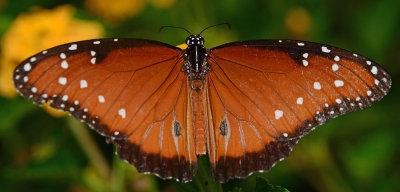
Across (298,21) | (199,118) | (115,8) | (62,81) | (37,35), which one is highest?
(115,8)

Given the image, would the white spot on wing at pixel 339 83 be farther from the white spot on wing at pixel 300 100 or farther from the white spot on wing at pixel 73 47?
the white spot on wing at pixel 73 47

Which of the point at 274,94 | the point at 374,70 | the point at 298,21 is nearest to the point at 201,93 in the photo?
the point at 274,94

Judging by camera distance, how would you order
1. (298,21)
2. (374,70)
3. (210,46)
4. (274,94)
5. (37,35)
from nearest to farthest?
(374,70)
(274,94)
(37,35)
(210,46)
(298,21)

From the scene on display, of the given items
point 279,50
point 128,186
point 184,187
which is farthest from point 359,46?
point 184,187

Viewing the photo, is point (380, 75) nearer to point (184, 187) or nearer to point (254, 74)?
point (254, 74)

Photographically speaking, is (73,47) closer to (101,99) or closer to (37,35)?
(101,99)

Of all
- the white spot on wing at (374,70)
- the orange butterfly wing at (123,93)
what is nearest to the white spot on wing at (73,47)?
the orange butterfly wing at (123,93)

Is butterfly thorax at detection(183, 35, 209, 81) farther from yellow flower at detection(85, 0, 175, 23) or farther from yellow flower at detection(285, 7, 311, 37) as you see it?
yellow flower at detection(85, 0, 175, 23)
